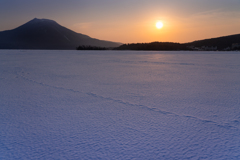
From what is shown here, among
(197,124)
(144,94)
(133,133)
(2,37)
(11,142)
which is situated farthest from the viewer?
(2,37)

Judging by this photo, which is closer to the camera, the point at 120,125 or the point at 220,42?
the point at 120,125

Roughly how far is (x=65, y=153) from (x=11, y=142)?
627 mm

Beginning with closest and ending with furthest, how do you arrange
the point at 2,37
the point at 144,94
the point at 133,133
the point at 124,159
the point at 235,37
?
the point at 124,159 → the point at 133,133 → the point at 144,94 → the point at 235,37 → the point at 2,37

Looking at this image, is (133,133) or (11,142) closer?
(11,142)

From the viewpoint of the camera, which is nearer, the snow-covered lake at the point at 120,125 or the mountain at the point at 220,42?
the snow-covered lake at the point at 120,125

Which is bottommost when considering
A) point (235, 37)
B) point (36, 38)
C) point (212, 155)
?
point (212, 155)

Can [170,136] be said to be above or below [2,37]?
below

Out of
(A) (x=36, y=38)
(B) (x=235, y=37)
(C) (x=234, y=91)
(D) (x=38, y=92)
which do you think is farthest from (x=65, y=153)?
(A) (x=36, y=38)

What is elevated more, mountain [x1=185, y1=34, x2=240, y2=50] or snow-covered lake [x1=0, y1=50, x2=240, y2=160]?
mountain [x1=185, y1=34, x2=240, y2=50]

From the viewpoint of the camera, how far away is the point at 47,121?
7.75ft

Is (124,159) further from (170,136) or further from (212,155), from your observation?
(212,155)

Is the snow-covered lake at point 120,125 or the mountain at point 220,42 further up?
the mountain at point 220,42

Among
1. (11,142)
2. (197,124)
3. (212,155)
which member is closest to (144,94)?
(197,124)

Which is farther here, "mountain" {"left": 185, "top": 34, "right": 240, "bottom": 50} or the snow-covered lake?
"mountain" {"left": 185, "top": 34, "right": 240, "bottom": 50}
